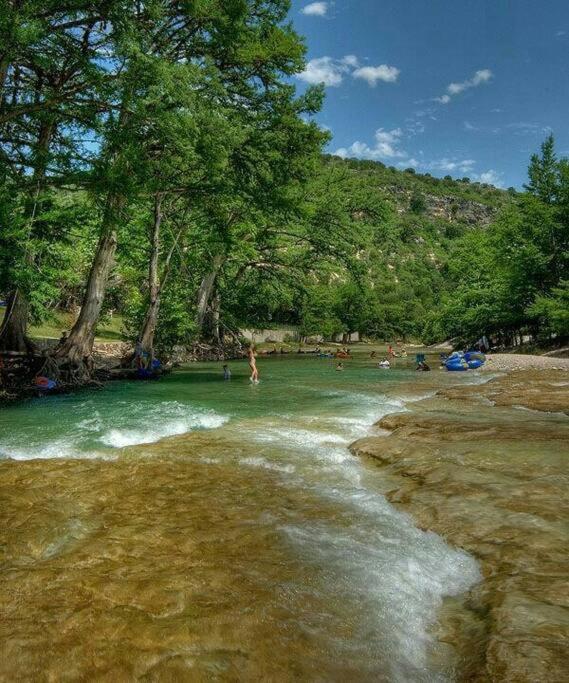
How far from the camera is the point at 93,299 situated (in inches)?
752

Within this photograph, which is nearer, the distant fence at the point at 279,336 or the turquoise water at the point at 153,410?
the turquoise water at the point at 153,410

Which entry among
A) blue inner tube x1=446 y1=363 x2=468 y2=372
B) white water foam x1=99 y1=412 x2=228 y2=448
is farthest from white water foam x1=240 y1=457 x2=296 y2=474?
blue inner tube x1=446 y1=363 x2=468 y2=372

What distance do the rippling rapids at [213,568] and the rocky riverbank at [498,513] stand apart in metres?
0.24

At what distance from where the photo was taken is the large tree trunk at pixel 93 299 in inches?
704

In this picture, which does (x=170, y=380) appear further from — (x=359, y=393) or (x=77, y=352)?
(x=359, y=393)

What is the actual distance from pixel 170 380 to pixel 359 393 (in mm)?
9488

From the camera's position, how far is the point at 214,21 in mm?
17109

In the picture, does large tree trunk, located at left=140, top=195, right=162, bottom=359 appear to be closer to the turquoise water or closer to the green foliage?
the turquoise water

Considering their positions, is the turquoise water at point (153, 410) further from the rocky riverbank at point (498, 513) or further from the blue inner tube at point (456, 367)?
the blue inner tube at point (456, 367)

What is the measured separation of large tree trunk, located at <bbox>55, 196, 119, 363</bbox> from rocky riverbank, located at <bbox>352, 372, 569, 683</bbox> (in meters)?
13.0

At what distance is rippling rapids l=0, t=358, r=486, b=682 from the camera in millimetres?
2816

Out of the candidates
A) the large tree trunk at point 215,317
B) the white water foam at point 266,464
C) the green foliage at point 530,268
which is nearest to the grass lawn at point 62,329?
the large tree trunk at point 215,317

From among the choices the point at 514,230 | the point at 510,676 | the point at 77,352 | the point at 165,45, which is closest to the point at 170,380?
the point at 77,352

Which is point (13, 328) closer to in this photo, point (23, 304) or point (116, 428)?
point (23, 304)
